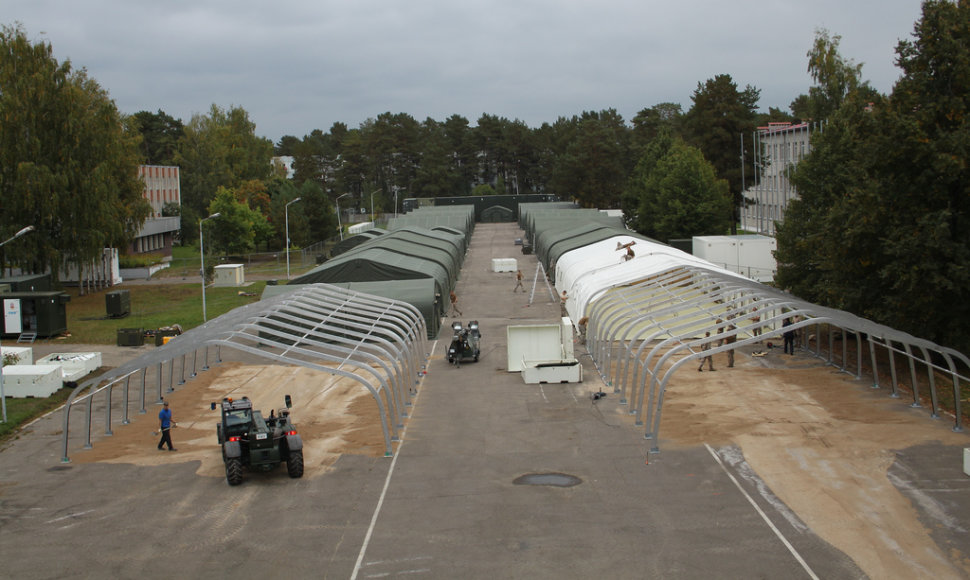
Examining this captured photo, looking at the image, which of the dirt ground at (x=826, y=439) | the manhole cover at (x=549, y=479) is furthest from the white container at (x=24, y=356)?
the dirt ground at (x=826, y=439)

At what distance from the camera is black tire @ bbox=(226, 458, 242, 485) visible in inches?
690

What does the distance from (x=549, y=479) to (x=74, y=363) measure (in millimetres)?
19781

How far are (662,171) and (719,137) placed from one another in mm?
9990

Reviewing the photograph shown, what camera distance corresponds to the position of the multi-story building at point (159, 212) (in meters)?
80.0

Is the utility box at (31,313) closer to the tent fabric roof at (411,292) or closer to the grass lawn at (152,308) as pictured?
the grass lawn at (152,308)

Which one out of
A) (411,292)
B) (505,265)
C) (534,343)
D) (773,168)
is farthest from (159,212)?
(534,343)

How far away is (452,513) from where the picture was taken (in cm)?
1580

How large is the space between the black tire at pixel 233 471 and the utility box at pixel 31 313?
24.0 m

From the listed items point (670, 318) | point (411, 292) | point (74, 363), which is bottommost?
point (74, 363)

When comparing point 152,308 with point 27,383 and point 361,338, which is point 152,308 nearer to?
point 27,383

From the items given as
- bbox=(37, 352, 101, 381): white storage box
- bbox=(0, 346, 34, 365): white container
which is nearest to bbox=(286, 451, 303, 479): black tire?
bbox=(37, 352, 101, 381): white storage box

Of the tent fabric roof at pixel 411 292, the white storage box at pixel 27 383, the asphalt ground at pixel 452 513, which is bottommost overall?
the asphalt ground at pixel 452 513

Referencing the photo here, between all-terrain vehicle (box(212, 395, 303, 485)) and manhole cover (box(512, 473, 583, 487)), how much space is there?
473 centimetres

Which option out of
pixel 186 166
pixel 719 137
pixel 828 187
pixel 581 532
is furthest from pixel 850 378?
pixel 186 166
